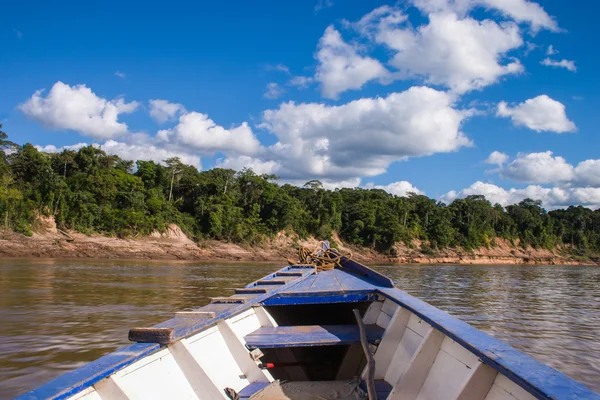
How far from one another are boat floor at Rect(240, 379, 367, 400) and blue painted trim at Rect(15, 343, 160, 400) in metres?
1.10

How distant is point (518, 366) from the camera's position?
1.95m

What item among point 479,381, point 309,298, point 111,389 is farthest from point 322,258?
point 111,389

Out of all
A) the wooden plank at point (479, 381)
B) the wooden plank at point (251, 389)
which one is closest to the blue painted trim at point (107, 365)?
the wooden plank at point (251, 389)

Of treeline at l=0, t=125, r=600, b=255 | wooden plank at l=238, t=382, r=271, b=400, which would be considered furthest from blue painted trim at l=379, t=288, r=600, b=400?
treeline at l=0, t=125, r=600, b=255

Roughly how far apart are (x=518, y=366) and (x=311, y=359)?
2.79 metres

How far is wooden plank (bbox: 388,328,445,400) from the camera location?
9.34 ft

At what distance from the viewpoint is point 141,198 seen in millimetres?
35750

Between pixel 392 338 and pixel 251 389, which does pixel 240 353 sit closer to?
pixel 251 389

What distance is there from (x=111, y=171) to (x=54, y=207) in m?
7.56

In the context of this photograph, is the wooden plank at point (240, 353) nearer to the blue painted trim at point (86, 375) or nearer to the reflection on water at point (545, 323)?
the blue painted trim at point (86, 375)

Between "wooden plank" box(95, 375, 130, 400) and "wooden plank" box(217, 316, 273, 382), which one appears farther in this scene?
"wooden plank" box(217, 316, 273, 382)

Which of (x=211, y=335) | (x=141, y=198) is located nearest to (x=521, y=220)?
(x=141, y=198)

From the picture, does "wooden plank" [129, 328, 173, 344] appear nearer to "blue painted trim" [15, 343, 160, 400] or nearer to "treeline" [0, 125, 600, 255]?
"blue painted trim" [15, 343, 160, 400]

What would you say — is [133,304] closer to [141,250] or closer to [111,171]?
[141,250]
